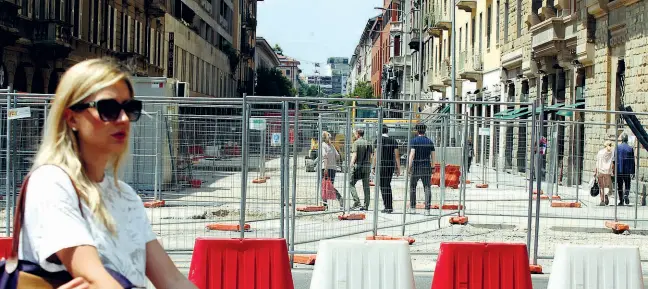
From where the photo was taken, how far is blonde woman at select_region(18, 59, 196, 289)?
2.65 metres

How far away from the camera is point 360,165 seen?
13812 mm

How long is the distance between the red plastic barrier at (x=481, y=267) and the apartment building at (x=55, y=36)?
18.2 meters

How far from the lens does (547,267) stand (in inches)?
431

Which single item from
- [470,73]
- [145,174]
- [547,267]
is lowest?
[547,267]

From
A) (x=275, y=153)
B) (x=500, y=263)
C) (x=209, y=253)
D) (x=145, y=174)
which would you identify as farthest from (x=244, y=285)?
(x=145, y=174)

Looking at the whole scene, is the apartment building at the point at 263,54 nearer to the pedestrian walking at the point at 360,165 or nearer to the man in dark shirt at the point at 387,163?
the pedestrian walking at the point at 360,165

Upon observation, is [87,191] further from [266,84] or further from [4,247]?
[266,84]

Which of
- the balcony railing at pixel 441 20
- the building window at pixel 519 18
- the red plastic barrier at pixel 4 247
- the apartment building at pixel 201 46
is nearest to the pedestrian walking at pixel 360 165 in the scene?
the red plastic barrier at pixel 4 247

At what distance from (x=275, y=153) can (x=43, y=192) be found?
8.38 m

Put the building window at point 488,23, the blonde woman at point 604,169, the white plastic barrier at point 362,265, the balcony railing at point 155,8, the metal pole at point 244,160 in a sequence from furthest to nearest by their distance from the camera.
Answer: the balcony railing at point 155,8 → the building window at point 488,23 → the blonde woman at point 604,169 → the metal pole at point 244,160 → the white plastic barrier at point 362,265

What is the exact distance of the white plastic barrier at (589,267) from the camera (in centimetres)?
696

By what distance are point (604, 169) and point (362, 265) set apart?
813cm

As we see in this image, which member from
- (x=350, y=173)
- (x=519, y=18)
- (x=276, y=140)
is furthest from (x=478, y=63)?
(x=276, y=140)

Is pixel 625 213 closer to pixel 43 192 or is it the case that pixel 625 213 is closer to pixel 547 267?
pixel 547 267
